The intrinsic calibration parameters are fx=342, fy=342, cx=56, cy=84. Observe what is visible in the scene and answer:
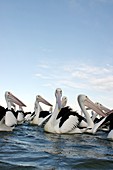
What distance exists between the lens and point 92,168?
4.79 meters

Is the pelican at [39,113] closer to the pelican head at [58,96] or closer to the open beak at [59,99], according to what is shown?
the pelican head at [58,96]

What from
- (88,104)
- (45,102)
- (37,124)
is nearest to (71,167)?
(88,104)

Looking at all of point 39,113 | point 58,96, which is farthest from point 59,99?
point 39,113

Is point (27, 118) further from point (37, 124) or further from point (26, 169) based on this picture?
point (26, 169)

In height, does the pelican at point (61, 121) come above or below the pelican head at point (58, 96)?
below

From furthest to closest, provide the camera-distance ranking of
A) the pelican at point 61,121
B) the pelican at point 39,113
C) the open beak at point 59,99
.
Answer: the pelican at point 39,113, the open beak at point 59,99, the pelican at point 61,121

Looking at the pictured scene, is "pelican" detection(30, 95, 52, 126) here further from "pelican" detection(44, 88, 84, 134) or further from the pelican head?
"pelican" detection(44, 88, 84, 134)

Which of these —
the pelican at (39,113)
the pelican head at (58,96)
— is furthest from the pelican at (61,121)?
the pelican at (39,113)

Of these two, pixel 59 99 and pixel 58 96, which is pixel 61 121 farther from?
pixel 58 96

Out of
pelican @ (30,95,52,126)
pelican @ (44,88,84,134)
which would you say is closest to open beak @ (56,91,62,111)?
pelican @ (44,88,84,134)

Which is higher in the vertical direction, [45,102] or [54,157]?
[45,102]

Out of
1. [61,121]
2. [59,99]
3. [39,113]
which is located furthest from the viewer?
[39,113]

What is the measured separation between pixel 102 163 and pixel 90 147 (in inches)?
76.1

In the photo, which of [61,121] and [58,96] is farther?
[58,96]
